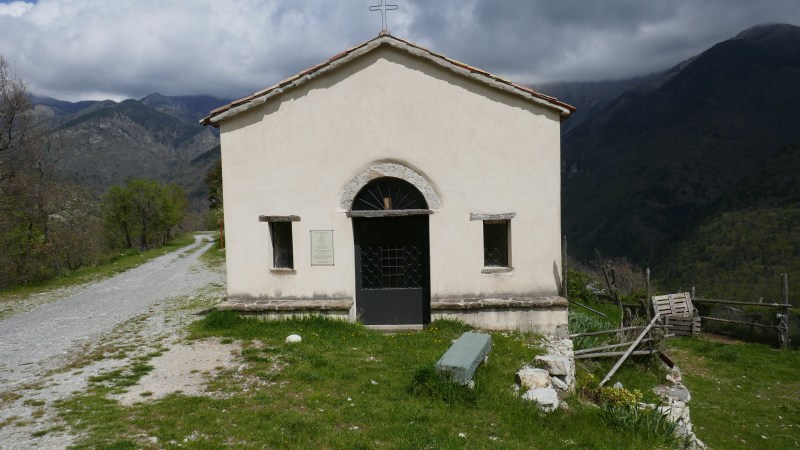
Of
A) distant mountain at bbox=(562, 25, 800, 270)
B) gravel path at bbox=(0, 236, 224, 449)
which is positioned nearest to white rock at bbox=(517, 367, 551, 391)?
gravel path at bbox=(0, 236, 224, 449)

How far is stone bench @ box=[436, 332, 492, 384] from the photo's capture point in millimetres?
6699

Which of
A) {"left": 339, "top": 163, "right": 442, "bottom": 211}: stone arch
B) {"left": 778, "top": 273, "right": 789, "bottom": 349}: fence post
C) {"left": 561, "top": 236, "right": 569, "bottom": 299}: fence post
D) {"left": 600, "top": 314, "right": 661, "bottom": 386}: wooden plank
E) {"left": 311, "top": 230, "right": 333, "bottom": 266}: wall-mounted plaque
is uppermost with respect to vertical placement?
{"left": 339, "top": 163, "right": 442, "bottom": 211}: stone arch

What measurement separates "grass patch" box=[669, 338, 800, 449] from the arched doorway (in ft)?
20.7

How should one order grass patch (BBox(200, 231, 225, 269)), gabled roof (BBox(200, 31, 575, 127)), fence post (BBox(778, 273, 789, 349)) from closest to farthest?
gabled roof (BBox(200, 31, 575, 127)) → fence post (BBox(778, 273, 789, 349)) → grass patch (BBox(200, 231, 225, 269))

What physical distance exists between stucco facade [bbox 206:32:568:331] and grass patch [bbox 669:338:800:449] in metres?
3.85

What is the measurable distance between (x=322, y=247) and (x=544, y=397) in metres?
5.77

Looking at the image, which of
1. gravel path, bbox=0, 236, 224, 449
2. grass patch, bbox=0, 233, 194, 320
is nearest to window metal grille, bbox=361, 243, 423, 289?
gravel path, bbox=0, 236, 224, 449

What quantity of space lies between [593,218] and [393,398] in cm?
8264

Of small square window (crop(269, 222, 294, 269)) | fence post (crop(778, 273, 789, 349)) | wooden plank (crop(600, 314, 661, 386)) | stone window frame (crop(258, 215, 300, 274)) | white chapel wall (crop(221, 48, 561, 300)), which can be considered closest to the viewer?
wooden plank (crop(600, 314, 661, 386))

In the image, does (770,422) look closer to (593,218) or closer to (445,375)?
(445,375)

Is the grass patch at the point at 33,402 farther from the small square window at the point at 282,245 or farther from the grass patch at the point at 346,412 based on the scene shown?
the small square window at the point at 282,245

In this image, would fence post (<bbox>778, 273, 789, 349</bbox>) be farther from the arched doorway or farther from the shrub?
the arched doorway

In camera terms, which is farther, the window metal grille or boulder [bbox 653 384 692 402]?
the window metal grille

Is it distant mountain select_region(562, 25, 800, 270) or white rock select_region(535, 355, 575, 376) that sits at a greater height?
distant mountain select_region(562, 25, 800, 270)
